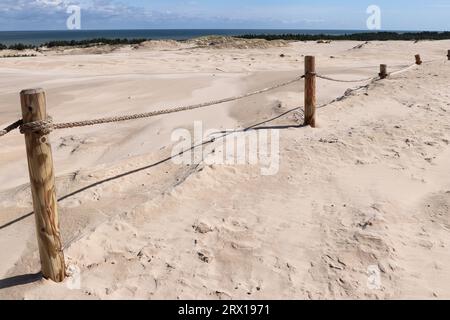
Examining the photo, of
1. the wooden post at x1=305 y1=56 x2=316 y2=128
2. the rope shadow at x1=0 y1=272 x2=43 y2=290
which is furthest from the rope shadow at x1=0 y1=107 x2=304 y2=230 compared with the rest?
the rope shadow at x1=0 y1=272 x2=43 y2=290

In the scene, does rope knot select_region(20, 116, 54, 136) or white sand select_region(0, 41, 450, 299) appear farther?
white sand select_region(0, 41, 450, 299)

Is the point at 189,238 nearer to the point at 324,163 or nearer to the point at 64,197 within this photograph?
the point at 64,197

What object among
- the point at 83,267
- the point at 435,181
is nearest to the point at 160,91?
the point at 435,181

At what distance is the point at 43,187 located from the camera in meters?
2.75

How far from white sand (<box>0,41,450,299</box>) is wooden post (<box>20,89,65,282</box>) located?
156 mm

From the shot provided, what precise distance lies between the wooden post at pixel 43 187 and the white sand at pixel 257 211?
0.16 m

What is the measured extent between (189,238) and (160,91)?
276 inches

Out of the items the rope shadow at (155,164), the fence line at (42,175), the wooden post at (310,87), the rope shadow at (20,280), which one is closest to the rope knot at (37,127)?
the fence line at (42,175)

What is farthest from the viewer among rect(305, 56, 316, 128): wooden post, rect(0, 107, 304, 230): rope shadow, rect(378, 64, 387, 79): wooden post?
rect(378, 64, 387, 79): wooden post

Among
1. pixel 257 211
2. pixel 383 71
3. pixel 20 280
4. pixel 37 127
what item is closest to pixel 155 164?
Result: pixel 257 211

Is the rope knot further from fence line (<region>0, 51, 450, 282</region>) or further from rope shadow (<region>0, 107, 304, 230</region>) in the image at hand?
rope shadow (<region>0, 107, 304, 230</region>)

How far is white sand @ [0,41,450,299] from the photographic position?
300 cm

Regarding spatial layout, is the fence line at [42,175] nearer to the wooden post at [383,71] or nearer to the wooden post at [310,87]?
the wooden post at [310,87]

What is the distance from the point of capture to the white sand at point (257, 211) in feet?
9.83
